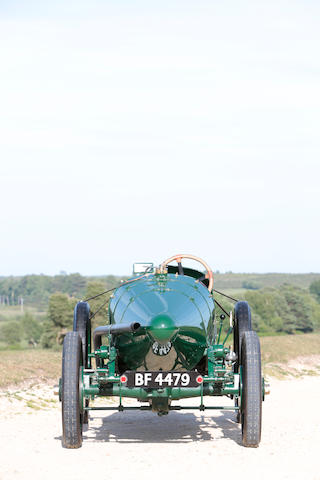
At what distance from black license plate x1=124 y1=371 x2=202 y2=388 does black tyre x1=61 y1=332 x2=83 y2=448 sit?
81 cm

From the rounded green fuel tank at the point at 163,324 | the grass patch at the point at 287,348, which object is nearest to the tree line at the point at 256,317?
the grass patch at the point at 287,348

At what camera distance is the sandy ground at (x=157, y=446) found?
10.5 metres

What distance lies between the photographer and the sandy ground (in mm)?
10484

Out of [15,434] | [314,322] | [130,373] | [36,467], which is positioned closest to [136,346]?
[130,373]

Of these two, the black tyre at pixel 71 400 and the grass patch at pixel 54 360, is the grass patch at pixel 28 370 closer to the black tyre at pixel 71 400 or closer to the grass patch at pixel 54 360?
the grass patch at pixel 54 360

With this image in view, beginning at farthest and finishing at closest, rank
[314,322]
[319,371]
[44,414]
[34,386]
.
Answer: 1. [314,322]
2. [319,371]
3. [34,386]
4. [44,414]

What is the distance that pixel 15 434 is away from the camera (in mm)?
13461

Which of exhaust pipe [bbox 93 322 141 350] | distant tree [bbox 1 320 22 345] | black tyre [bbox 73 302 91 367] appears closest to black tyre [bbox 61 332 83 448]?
exhaust pipe [bbox 93 322 141 350]

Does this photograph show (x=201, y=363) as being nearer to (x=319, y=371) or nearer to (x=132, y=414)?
(x=132, y=414)

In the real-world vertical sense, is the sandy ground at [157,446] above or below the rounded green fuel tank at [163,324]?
below

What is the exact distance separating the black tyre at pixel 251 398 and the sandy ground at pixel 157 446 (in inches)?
9.7

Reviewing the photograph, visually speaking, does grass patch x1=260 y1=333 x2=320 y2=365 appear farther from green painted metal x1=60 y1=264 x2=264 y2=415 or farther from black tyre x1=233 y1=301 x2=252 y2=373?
green painted metal x1=60 y1=264 x2=264 y2=415

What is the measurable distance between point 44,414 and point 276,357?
49.4 ft

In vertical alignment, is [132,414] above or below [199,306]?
below
